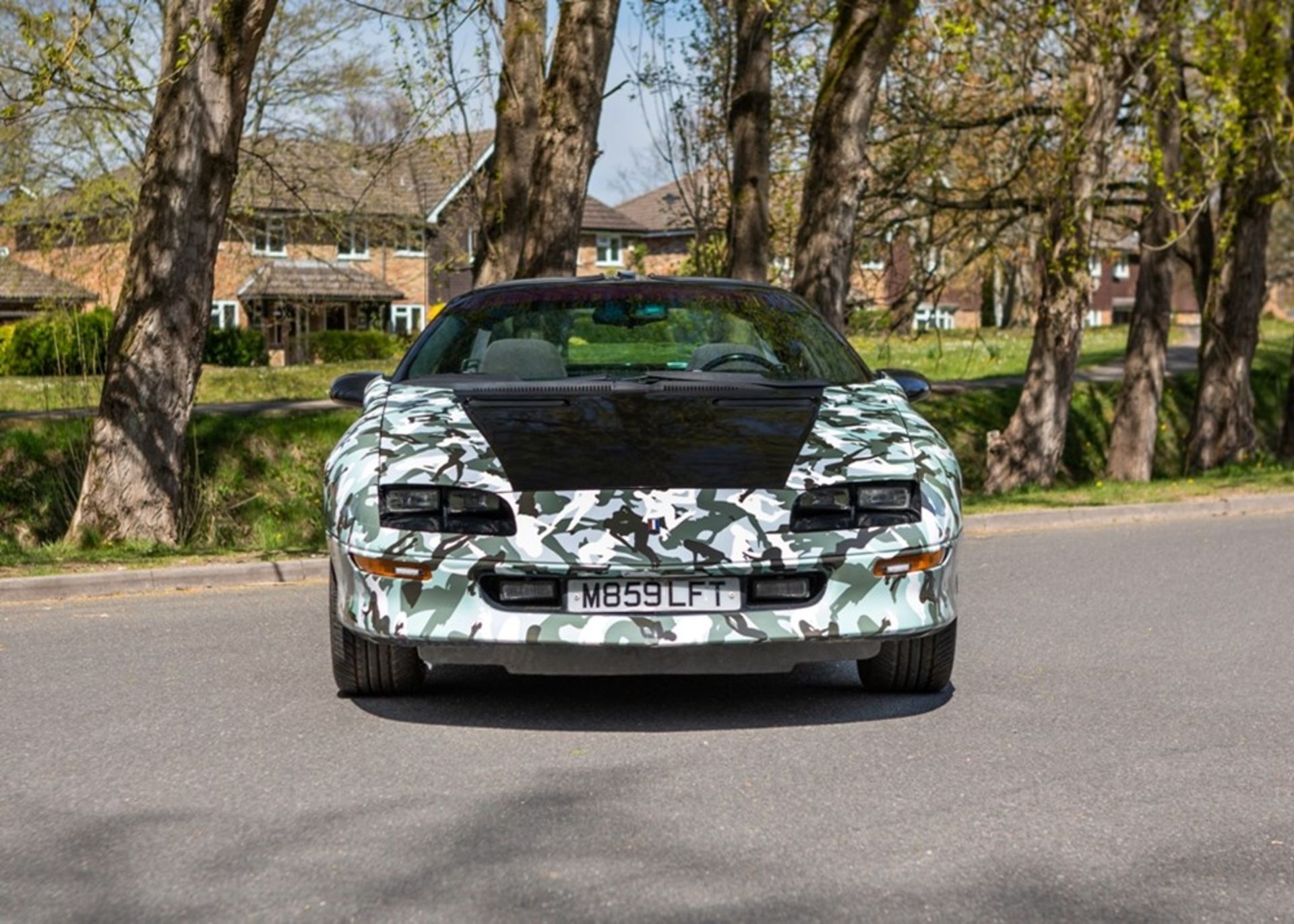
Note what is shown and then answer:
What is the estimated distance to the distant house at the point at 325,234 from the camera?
81.8 ft

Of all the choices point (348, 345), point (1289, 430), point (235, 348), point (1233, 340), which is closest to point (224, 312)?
point (348, 345)

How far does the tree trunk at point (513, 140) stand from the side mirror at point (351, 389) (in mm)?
10089

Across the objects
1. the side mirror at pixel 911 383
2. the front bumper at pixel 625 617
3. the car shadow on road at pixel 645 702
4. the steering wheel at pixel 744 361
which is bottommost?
the car shadow on road at pixel 645 702

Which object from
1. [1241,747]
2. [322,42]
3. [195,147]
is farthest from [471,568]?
[322,42]

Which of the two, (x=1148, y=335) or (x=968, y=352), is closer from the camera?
(x=1148, y=335)

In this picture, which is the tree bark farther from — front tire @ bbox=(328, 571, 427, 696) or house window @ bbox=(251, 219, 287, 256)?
front tire @ bbox=(328, 571, 427, 696)

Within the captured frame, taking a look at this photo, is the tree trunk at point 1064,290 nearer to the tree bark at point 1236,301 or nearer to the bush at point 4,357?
the tree bark at point 1236,301

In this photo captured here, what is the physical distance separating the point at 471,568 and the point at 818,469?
4.03 feet

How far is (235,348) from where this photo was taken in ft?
153

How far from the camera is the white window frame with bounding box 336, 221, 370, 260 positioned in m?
21.1

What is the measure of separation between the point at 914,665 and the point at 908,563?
658 millimetres

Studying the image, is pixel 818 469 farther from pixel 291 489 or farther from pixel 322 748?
pixel 291 489

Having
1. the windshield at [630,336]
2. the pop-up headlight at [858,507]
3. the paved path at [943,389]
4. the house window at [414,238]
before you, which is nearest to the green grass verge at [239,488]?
the paved path at [943,389]

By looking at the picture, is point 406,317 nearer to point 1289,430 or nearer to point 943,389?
point 943,389
